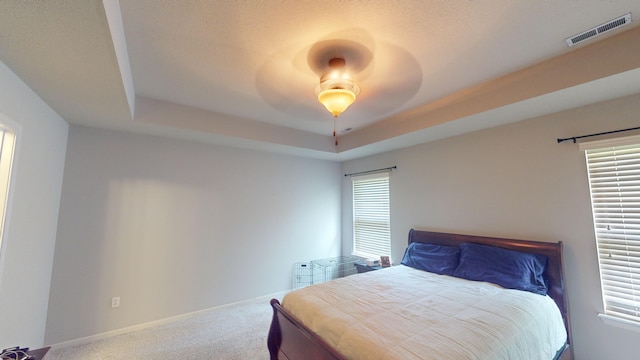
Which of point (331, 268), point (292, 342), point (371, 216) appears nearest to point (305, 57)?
point (292, 342)

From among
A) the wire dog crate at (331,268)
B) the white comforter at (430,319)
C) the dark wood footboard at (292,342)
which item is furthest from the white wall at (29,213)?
the wire dog crate at (331,268)

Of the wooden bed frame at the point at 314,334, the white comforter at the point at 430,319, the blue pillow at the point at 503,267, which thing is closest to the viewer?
the white comforter at the point at 430,319

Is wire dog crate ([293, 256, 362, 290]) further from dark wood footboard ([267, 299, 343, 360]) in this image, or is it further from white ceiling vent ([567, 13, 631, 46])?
white ceiling vent ([567, 13, 631, 46])

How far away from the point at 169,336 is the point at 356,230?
3188 millimetres

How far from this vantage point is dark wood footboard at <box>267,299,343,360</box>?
1.61 meters

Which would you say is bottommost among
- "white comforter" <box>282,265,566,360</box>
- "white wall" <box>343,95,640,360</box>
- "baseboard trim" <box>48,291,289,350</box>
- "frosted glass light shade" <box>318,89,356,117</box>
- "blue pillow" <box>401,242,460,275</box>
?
"baseboard trim" <box>48,291,289,350</box>

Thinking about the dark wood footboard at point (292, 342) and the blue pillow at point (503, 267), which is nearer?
the dark wood footboard at point (292, 342)

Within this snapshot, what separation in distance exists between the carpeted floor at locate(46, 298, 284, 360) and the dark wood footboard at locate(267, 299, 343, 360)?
48 cm

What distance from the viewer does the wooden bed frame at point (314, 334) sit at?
5.55 feet

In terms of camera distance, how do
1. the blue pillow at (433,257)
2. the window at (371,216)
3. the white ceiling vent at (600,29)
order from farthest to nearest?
the window at (371,216) → the blue pillow at (433,257) → the white ceiling vent at (600,29)

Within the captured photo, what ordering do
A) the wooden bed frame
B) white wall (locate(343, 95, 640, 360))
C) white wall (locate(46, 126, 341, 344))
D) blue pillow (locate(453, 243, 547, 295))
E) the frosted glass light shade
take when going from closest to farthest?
the wooden bed frame, the frosted glass light shade, white wall (locate(343, 95, 640, 360)), blue pillow (locate(453, 243, 547, 295)), white wall (locate(46, 126, 341, 344))

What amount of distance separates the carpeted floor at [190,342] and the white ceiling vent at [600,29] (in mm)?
3721

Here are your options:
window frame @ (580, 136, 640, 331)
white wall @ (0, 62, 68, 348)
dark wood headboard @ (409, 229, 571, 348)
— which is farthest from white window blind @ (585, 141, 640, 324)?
white wall @ (0, 62, 68, 348)

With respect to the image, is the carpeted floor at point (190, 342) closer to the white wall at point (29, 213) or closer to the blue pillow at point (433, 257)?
the white wall at point (29, 213)
